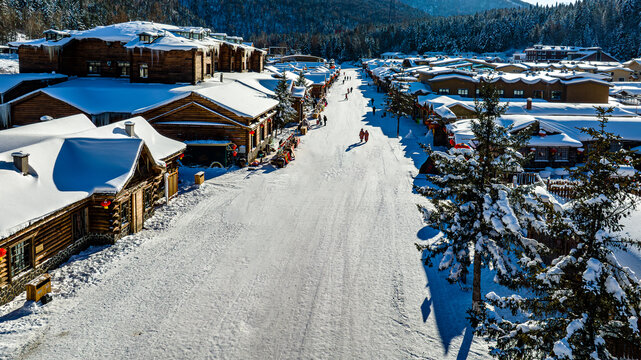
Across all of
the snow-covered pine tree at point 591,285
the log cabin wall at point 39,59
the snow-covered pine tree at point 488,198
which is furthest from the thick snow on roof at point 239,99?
the snow-covered pine tree at point 591,285

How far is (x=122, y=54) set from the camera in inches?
1654

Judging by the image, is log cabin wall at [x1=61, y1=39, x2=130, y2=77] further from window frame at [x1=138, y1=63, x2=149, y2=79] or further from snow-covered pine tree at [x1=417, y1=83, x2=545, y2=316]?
snow-covered pine tree at [x1=417, y1=83, x2=545, y2=316]

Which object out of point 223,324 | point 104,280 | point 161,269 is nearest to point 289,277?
point 223,324

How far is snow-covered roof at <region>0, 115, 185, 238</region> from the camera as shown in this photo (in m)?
14.7

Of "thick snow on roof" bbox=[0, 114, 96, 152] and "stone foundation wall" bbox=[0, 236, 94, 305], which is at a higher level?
"thick snow on roof" bbox=[0, 114, 96, 152]

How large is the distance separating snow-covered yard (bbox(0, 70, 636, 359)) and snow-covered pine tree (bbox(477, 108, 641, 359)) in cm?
388

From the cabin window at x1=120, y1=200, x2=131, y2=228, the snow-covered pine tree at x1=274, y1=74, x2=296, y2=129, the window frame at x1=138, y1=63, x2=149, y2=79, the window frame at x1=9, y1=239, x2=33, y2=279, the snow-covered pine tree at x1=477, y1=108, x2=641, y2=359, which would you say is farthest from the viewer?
the snow-covered pine tree at x1=274, y1=74, x2=296, y2=129

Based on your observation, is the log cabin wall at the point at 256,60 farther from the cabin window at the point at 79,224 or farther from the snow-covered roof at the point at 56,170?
the cabin window at the point at 79,224

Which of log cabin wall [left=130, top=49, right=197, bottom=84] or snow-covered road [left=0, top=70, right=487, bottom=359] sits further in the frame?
log cabin wall [left=130, top=49, right=197, bottom=84]

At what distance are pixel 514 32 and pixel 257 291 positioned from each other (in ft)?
629

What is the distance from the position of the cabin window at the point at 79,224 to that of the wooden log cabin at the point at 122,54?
24522 millimetres

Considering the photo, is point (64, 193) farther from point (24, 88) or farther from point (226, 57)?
point (226, 57)

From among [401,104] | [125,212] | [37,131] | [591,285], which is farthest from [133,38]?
[591,285]

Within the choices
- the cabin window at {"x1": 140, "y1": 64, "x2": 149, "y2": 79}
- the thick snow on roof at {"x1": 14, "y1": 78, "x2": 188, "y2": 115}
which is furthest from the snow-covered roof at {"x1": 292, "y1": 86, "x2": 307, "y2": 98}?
the cabin window at {"x1": 140, "y1": 64, "x2": 149, "y2": 79}
